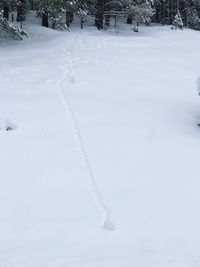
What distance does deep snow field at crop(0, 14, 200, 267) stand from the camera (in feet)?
18.4

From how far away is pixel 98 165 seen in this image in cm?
757

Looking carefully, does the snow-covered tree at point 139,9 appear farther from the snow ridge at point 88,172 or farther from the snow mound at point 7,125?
the snow mound at point 7,125

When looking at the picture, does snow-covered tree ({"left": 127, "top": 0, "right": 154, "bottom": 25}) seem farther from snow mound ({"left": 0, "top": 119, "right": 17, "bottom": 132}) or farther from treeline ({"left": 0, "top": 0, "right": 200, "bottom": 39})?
snow mound ({"left": 0, "top": 119, "right": 17, "bottom": 132})

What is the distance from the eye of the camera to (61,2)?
55.5 ft

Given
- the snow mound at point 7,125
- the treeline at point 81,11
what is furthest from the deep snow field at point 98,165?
the treeline at point 81,11

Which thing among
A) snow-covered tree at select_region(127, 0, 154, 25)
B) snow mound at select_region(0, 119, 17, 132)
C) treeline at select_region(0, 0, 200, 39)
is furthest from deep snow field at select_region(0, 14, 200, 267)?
snow-covered tree at select_region(127, 0, 154, 25)

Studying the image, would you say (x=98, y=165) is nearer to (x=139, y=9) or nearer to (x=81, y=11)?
(x=81, y=11)

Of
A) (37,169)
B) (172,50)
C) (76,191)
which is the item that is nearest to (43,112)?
(37,169)

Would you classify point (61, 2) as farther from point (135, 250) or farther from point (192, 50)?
point (135, 250)

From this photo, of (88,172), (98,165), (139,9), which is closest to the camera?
(88,172)

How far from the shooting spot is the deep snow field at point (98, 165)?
18.4 feet

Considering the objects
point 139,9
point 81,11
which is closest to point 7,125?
point 81,11

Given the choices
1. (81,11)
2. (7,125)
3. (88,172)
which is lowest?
(88,172)

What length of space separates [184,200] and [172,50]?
12.8 metres
